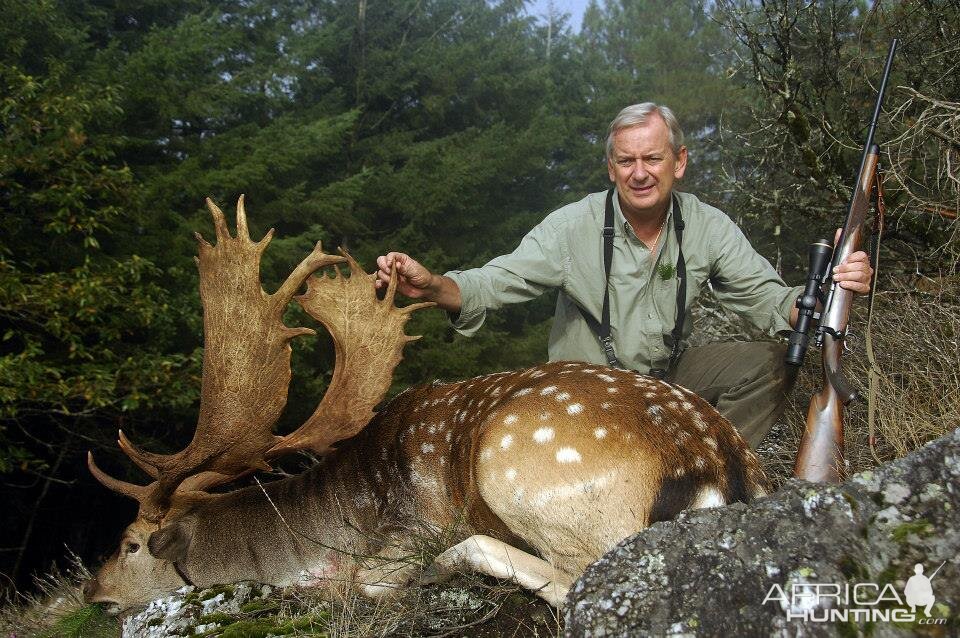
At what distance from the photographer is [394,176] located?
1437 centimetres

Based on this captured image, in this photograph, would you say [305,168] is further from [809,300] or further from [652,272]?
[809,300]

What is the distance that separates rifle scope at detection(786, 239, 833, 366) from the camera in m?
3.47

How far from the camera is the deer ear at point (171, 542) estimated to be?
130 inches

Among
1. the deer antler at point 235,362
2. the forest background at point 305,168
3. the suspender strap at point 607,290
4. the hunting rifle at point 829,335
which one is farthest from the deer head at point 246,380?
the forest background at point 305,168

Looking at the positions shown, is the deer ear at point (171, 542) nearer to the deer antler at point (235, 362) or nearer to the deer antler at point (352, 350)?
the deer antler at point (235, 362)

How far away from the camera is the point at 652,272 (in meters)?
4.11

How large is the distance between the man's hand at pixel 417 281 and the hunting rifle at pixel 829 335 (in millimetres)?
1532

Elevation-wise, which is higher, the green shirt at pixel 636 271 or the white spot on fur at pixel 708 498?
the green shirt at pixel 636 271

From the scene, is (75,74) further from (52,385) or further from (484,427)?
(484,427)

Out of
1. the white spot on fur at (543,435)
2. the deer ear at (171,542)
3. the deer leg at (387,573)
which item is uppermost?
the white spot on fur at (543,435)

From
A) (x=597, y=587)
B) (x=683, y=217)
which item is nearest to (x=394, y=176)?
(x=683, y=217)

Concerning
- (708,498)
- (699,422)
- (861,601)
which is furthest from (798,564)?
(699,422)

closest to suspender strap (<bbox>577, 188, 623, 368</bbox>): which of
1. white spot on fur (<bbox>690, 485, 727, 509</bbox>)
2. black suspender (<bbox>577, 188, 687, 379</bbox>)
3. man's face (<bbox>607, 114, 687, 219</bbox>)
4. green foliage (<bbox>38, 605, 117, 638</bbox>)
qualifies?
black suspender (<bbox>577, 188, 687, 379</bbox>)

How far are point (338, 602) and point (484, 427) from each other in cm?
86
